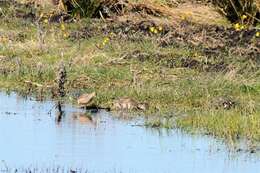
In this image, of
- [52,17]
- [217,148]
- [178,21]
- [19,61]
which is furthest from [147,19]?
[217,148]

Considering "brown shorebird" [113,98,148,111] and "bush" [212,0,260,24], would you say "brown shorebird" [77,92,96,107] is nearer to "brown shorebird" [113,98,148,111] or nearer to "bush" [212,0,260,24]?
"brown shorebird" [113,98,148,111]

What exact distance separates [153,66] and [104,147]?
16.8 ft

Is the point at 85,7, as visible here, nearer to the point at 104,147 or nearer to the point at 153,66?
the point at 153,66

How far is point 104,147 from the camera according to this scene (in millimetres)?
11344

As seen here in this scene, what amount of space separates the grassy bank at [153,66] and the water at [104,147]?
0.52 metres

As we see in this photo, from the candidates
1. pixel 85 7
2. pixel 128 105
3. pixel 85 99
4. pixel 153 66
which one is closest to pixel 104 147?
pixel 128 105

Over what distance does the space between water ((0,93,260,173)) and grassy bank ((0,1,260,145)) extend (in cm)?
52

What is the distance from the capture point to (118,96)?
46.3 ft

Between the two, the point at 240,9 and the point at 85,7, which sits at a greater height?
the point at 240,9

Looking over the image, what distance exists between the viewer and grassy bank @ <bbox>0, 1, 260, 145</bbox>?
13219 mm

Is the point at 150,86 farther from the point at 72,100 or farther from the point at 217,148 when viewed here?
the point at 217,148

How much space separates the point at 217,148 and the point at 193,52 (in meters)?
6.25

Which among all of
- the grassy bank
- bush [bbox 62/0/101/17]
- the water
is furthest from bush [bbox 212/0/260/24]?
the water

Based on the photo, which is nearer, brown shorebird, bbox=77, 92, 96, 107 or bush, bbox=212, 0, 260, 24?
brown shorebird, bbox=77, 92, 96, 107
